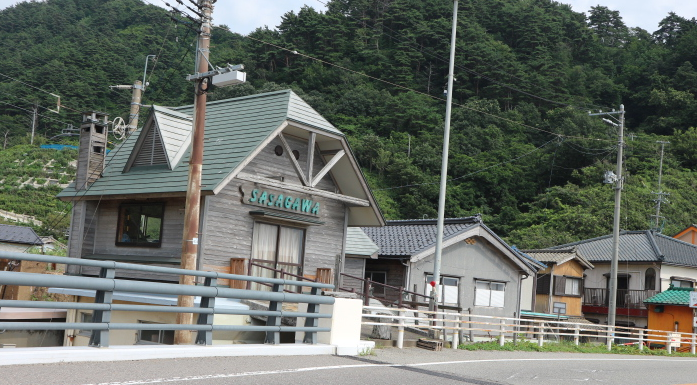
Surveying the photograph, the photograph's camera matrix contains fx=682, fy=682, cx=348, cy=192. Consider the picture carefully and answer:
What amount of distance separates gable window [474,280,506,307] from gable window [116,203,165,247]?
1561cm

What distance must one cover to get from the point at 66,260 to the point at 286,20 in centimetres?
8175

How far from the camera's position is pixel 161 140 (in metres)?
19.4

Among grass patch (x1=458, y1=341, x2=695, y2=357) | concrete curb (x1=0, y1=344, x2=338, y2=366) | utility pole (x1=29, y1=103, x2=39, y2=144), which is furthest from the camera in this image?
utility pole (x1=29, y1=103, x2=39, y2=144)

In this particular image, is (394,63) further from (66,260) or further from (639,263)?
(66,260)

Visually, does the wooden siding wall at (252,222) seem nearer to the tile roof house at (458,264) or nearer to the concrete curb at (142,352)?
the tile roof house at (458,264)

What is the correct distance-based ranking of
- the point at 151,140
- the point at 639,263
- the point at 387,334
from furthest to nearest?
the point at 639,263, the point at 151,140, the point at 387,334

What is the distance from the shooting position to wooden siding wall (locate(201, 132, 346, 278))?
1805cm

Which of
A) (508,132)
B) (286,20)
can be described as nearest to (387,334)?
(508,132)

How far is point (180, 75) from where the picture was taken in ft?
237

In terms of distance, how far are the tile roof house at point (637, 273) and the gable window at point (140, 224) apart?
1140 inches

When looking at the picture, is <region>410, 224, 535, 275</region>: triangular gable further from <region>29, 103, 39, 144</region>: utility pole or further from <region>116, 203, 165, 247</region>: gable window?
<region>29, 103, 39, 144</region>: utility pole

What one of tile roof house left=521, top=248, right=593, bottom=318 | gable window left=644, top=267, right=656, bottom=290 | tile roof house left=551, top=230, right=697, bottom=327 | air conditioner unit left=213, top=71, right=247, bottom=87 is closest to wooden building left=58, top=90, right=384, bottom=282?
air conditioner unit left=213, top=71, right=247, bottom=87

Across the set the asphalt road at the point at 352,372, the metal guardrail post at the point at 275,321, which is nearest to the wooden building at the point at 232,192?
the asphalt road at the point at 352,372

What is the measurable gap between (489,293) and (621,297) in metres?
16.8
